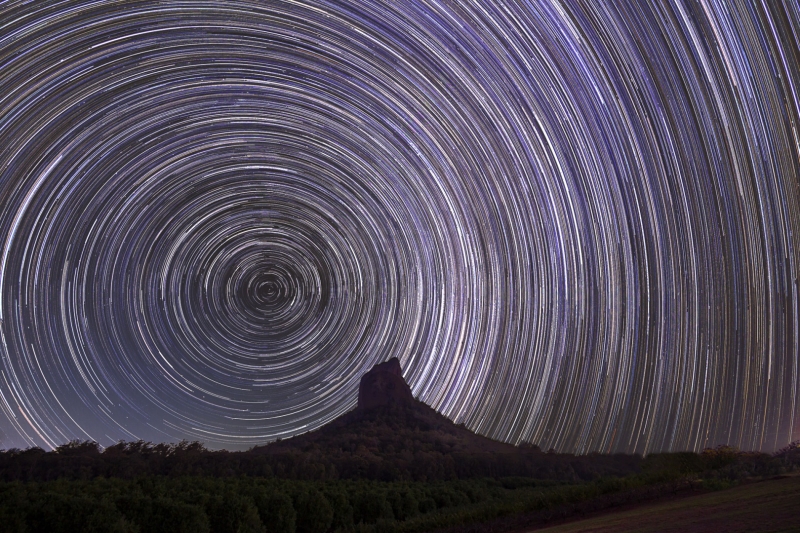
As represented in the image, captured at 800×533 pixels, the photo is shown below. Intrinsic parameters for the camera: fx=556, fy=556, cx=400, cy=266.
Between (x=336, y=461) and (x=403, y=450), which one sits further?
(x=403, y=450)

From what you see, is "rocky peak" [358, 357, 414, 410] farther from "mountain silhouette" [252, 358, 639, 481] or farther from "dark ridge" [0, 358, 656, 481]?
"dark ridge" [0, 358, 656, 481]

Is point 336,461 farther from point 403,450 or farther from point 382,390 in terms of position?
point 382,390

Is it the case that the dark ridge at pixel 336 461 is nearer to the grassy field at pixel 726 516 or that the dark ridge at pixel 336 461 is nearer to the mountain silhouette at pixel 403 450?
the mountain silhouette at pixel 403 450

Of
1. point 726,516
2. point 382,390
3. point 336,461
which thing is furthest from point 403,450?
point 726,516

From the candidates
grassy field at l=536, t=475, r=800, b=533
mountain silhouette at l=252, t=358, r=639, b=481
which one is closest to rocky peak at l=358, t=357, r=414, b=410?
mountain silhouette at l=252, t=358, r=639, b=481

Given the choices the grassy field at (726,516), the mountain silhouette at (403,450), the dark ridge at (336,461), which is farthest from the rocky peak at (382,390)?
the grassy field at (726,516)

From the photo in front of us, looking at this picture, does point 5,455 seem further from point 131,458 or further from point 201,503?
point 201,503
